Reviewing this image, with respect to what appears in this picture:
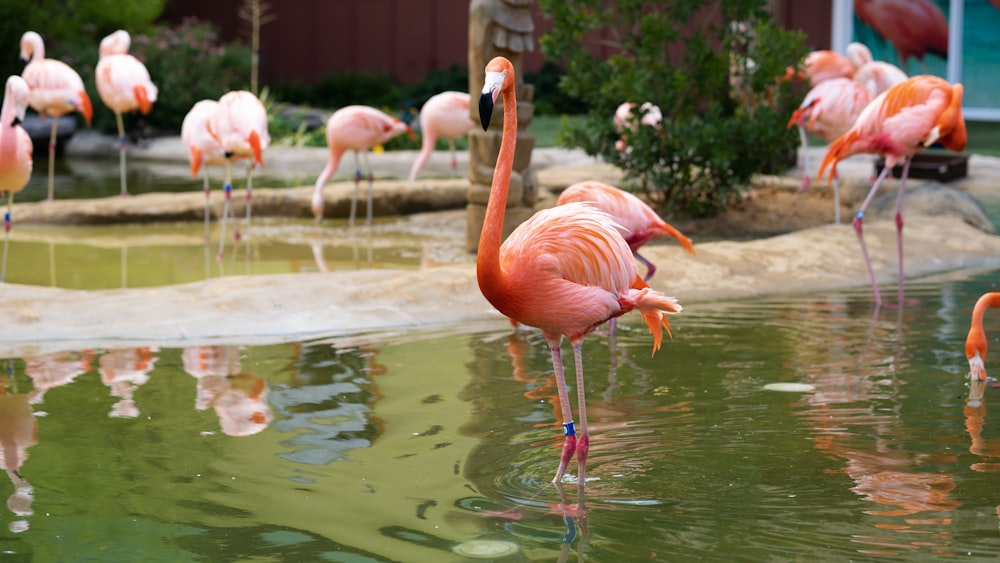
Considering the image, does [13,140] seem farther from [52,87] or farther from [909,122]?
[909,122]

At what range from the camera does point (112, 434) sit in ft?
12.5

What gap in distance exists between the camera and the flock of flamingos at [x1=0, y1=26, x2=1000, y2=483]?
126 inches

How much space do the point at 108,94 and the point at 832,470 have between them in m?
7.58

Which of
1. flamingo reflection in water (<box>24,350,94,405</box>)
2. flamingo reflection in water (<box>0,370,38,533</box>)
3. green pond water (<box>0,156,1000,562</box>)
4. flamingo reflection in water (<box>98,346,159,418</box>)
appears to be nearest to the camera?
green pond water (<box>0,156,1000,562</box>)

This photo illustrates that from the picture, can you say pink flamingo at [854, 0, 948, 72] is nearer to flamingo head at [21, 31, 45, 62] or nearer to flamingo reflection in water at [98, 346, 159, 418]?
flamingo head at [21, 31, 45, 62]

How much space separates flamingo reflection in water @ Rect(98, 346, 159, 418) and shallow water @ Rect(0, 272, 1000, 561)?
0.05 ft

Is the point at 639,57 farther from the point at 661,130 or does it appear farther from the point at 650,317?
the point at 650,317

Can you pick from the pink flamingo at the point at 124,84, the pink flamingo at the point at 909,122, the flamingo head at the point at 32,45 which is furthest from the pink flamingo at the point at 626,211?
the flamingo head at the point at 32,45

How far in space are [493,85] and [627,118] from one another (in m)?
5.05

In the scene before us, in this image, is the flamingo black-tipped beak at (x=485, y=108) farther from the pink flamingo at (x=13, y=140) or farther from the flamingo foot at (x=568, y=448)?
the pink flamingo at (x=13, y=140)

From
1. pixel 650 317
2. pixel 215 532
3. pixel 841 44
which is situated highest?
pixel 841 44

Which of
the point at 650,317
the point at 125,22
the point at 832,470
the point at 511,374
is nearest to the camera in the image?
the point at 832,470

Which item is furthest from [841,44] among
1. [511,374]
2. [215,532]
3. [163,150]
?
[215,532]

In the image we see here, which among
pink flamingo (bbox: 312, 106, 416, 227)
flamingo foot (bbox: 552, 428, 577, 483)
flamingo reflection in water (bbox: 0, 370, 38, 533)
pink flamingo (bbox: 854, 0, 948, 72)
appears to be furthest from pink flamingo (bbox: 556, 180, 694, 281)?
pink flamingo (bbox: 854, 0, 948, 72)
